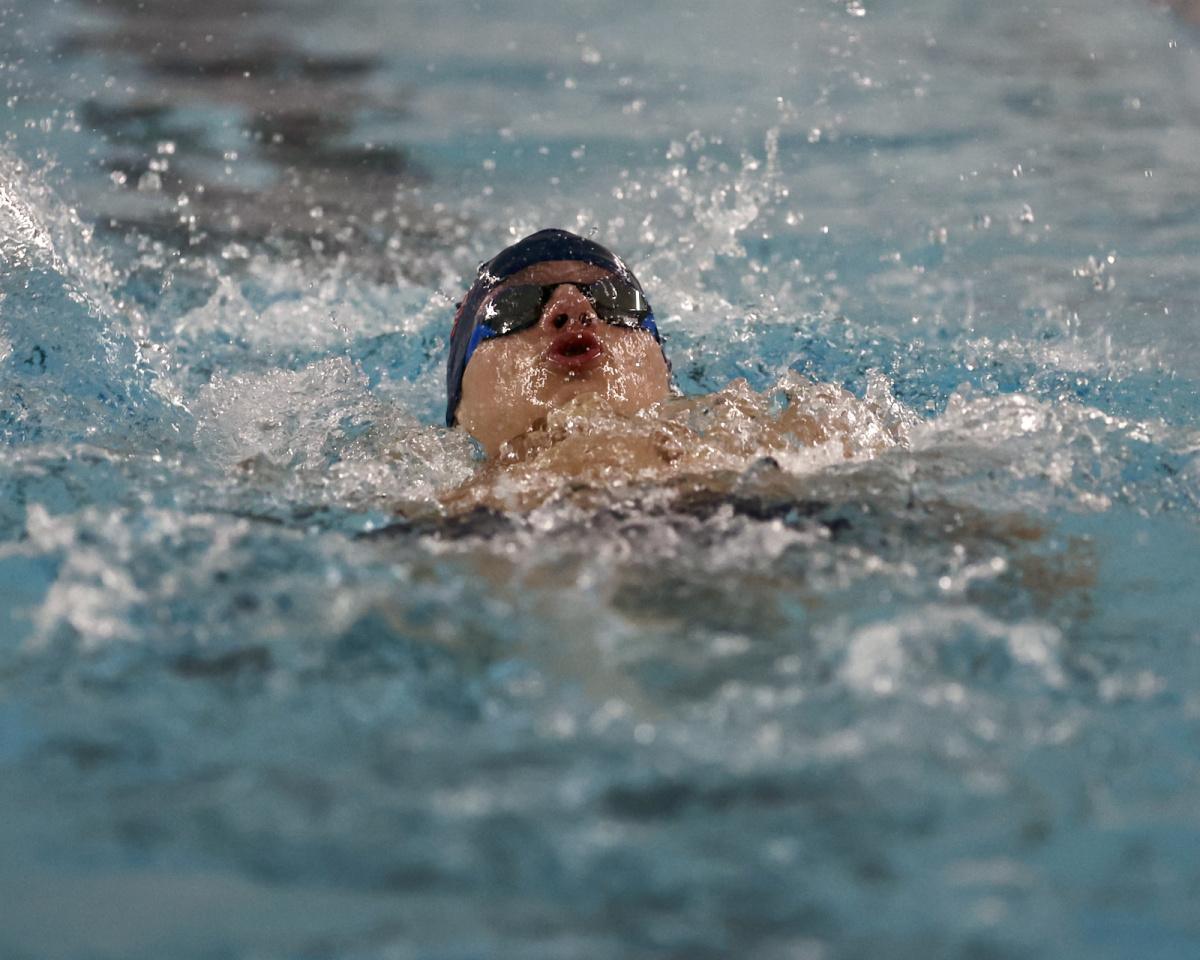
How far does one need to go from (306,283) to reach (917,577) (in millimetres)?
3320

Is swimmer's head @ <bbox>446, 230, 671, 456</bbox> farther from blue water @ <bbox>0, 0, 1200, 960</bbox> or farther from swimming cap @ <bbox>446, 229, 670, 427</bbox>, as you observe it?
blue water @ <bbox>0, 0, 1200, 960</bbox>

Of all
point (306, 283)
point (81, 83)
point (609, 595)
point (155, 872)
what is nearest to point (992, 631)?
point (609, 595)

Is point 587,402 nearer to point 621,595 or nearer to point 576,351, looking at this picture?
point 576,351

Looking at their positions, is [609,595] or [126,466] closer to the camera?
[609,595]

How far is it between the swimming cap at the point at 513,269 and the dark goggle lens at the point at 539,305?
0.26 ft

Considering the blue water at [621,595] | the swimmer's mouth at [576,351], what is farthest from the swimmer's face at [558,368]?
the blue water at [621,595]

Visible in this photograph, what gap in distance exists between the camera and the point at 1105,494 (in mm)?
2287

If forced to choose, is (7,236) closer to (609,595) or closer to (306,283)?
(306,283)

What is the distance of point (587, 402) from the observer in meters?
2.62

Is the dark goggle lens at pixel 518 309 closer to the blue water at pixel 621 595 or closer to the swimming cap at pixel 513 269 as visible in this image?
the swimming cap at pixel 513 269

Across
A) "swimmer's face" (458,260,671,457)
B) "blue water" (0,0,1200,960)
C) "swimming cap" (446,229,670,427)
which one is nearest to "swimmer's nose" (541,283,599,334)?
"swimmer's face" (458,260,671,457)

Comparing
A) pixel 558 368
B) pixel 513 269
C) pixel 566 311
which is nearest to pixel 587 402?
pixel 558 368

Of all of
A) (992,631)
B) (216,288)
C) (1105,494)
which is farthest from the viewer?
(216,288)

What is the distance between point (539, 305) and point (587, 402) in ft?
0.99
